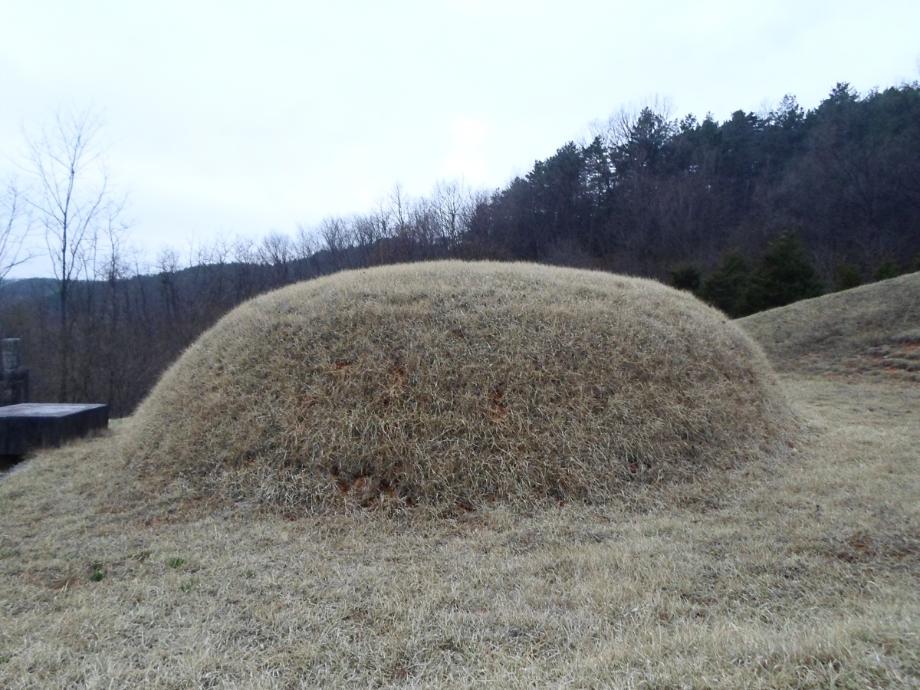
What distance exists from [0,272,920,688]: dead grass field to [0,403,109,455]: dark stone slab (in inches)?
69.1

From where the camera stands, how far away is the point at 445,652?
2.64 meters

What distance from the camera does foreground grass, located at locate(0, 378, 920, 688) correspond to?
239 cm

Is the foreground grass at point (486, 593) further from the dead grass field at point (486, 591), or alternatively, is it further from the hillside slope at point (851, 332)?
the hillside slope at point (851, 332)

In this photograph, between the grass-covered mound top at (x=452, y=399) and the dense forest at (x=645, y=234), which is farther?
the dense forest at (x=645, y=234)

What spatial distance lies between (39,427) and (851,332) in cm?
1406

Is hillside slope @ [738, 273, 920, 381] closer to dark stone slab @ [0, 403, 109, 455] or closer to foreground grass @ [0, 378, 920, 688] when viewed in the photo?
foreground grass @ [0, 378, 920, 688]

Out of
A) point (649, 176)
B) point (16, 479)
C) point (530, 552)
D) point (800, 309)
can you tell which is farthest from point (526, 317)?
point (649, 176)

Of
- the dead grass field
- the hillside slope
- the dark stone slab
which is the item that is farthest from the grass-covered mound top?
the hillside slope

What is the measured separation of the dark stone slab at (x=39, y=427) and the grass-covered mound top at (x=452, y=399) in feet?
3.75

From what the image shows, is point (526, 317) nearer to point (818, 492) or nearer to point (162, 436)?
point (818, 492)

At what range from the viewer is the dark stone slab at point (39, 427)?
6.76 m

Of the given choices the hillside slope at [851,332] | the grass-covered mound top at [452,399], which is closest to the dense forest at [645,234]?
the hillside slope at [851,332]

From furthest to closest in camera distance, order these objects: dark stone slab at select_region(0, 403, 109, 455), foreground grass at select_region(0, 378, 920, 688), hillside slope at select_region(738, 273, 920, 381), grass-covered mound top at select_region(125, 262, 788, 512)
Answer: hillside slope at select_region(738, 273, 920, 381) → dark stone slab at select_region(0, 403, 109, 455) → grass-covered mound top at select_region(125, 262, 788, 512) → foreground grass at select_region(0, 378, 920, 688)

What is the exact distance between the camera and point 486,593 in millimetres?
3236
